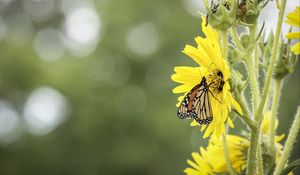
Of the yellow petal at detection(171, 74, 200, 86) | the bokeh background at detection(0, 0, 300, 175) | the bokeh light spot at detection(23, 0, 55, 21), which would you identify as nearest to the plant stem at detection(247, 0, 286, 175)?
the yellow petal at detection(171, 74, 200, 86)

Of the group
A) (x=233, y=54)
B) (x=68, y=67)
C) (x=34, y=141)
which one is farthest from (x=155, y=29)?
(x=233, y=54)

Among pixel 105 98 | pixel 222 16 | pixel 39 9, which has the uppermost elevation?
pixel 39 9

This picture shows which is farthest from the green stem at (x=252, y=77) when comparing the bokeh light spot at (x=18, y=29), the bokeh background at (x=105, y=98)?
the bokeh light spot at (x=18, y=29)

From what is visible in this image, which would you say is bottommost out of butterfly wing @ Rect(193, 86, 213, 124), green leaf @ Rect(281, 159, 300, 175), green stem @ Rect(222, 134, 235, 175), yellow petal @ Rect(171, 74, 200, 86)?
green leaf @ Rect(281, 159, 300, 175)

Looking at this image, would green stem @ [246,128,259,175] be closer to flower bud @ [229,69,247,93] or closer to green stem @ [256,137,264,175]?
green stem @ [256,137,264,175]

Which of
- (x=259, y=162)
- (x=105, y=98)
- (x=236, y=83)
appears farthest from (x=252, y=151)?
(x=105, y=98)

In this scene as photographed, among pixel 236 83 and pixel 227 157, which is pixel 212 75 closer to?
pixel 236 83

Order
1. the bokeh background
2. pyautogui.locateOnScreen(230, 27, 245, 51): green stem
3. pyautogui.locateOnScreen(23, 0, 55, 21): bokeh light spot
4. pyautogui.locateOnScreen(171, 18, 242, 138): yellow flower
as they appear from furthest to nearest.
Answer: pyautogui.locateOnScreen(23, 0, 55, 21): bokeh light spot → the bokeh background → pyautogui.locateOnScreen(230, 27, 245, 51): green stem → pyautogui.locateOnScreen(171, 18, 242, 138): yellow flower
